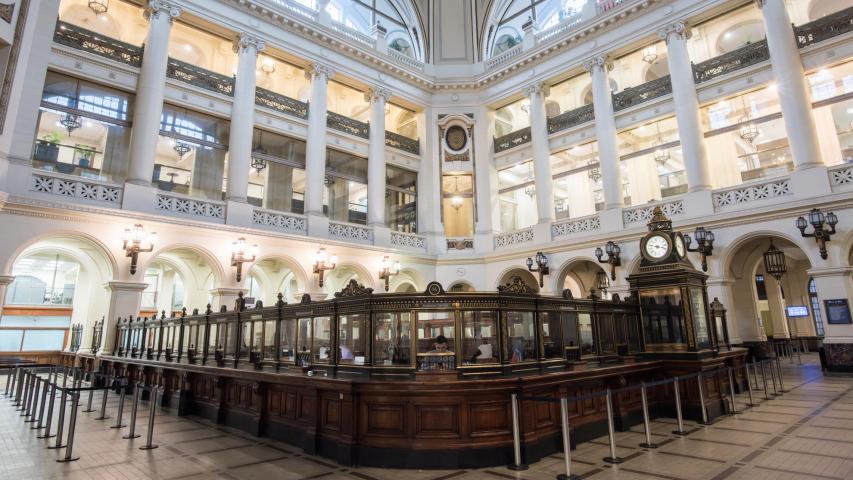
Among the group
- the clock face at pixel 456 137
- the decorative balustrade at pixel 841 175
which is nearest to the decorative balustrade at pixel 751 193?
the decorative balustrade at pixel 841 175

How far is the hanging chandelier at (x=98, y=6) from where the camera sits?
15023 mm

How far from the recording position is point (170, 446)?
6645 millimetres

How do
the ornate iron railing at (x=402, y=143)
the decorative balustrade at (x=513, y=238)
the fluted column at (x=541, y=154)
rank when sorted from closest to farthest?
the fluted column at (x=541, y=154), the decorative balustrade at (x=513, y=238), the ornate iron railing at (x=402, y=143)

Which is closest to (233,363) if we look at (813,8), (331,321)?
(331,321)

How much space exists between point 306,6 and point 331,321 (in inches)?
632

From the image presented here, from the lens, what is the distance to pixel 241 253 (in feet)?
45.4

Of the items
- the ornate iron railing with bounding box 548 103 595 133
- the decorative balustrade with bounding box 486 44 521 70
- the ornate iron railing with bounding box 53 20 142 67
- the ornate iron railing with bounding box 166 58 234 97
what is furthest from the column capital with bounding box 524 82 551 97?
the ornate iron railing with bounding box 53 20 142 67

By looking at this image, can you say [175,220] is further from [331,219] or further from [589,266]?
[589,266]

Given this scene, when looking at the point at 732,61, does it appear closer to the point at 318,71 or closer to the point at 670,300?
the point at 670,300

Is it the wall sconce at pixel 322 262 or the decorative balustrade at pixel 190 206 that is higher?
the decorative balustrade at pixel 190 206

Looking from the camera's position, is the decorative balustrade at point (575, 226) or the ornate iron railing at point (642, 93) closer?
the ornate iron railing at point (642, 93)

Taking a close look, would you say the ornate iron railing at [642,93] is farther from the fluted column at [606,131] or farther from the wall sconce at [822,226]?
the wall sconce at [822,226]

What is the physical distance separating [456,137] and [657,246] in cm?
1309

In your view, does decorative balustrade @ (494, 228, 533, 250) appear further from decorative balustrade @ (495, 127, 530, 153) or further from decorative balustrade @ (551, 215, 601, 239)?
decorative balustrade @ (495, 127, 530, 153)
